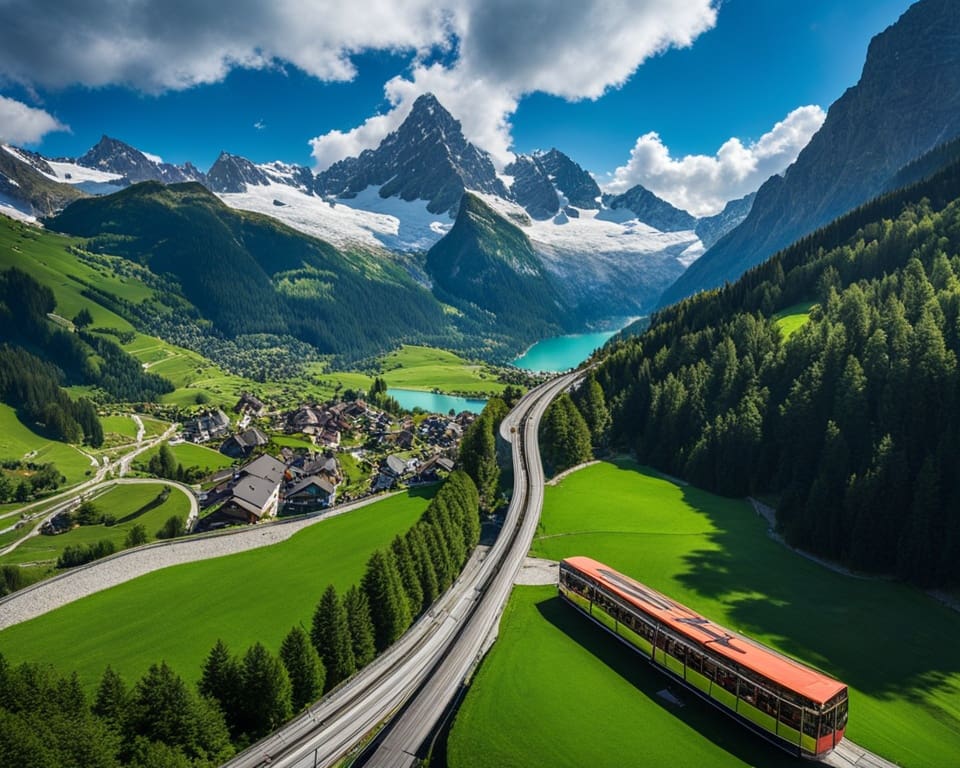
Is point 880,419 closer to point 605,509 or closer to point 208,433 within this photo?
point 605,509

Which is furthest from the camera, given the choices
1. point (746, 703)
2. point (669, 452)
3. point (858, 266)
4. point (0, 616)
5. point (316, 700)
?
point (858, 266)

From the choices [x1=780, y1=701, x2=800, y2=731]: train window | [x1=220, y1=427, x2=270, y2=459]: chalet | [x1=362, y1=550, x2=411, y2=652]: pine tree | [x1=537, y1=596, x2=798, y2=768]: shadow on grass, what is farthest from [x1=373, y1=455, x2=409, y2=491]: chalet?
[x1=780, y1=701, x2=800, y2=731]: train window

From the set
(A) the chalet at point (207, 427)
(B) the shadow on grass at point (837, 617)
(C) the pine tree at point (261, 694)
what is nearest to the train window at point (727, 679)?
(B) the shadow on grass at point (837, 617)

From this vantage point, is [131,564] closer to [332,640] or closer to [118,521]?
[118,521]

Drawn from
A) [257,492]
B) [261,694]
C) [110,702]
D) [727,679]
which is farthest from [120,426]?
[727,679]

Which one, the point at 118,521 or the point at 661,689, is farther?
the point at 118,521

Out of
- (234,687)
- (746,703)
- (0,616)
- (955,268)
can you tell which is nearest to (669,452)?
(955,268)

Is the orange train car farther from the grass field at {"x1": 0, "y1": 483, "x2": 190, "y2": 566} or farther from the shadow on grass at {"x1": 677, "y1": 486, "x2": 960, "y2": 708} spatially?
the grass field at {"x1": 0, "y1": 483, "x2": 190, "y2": 566}
